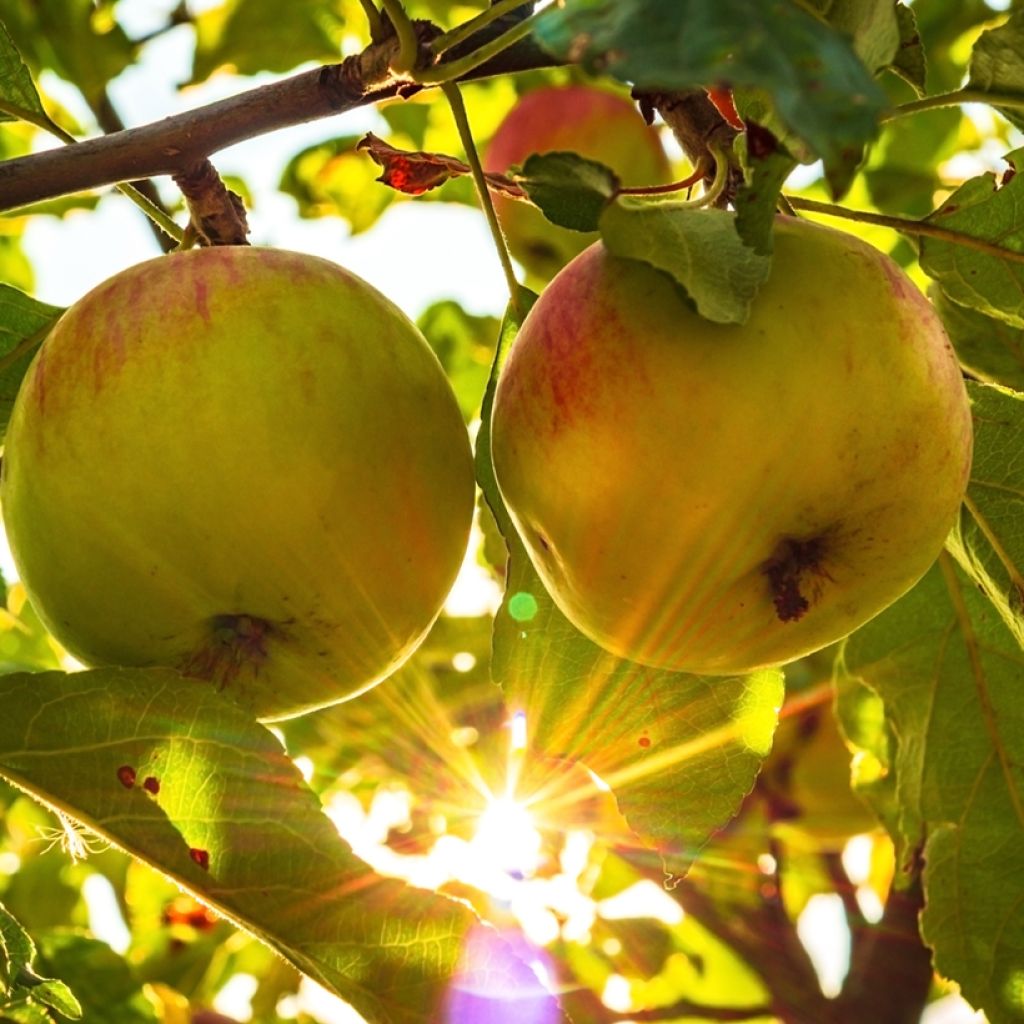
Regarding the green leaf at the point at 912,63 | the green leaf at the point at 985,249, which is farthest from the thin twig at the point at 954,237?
the green leaf at the point at 912,63

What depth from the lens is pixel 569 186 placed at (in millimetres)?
1055

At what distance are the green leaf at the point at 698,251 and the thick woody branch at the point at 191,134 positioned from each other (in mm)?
361

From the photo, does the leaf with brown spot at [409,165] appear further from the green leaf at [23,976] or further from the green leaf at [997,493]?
the green leaf at [23,976]

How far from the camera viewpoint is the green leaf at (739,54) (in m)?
0.74

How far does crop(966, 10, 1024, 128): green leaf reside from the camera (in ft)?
4.02

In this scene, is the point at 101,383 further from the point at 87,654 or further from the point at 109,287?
the point at 87,654

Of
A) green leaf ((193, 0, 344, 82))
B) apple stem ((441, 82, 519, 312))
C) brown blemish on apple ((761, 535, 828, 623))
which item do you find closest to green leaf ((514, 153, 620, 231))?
apple stem ((441, 82, 519, 312))

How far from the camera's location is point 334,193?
2959 millimetres

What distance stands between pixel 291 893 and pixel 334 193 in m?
2.06

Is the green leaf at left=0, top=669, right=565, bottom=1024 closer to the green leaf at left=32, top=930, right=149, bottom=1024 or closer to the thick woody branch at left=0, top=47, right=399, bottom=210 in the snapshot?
the thick woody branch at left=0, top=47, right=399, bottom=210

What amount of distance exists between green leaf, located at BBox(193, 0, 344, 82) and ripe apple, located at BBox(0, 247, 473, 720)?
1.75m

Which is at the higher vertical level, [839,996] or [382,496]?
[382,496]

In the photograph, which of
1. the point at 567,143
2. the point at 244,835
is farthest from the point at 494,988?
the point at 567,143

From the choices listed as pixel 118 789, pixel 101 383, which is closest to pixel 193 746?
pixel 118 789
